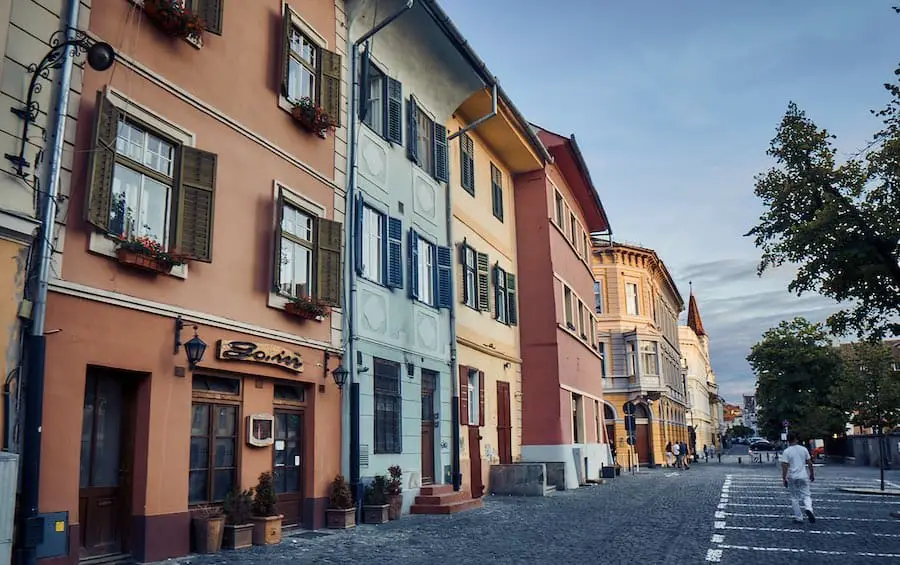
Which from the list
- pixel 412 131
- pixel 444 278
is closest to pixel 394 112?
pixel 412 131

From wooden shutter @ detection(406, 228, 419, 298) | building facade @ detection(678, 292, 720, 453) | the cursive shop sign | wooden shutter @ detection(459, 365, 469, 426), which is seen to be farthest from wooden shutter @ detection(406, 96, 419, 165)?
building facade @ detection(678, 292, 720, 453)

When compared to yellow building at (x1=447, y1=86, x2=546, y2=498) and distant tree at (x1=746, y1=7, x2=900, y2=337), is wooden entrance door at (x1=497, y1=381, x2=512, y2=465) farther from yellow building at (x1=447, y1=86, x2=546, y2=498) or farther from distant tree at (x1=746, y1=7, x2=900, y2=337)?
distant tree at (x1=746, y1=7, x2=900, y2=337)

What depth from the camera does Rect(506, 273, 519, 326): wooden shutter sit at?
2402cm

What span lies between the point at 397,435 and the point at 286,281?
4729 mm

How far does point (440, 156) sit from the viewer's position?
63.7 ft

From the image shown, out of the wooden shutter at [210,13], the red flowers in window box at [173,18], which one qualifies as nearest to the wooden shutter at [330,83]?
the wooden shutter at [210,13]

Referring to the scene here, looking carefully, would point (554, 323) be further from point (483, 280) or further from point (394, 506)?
point (394, 506)

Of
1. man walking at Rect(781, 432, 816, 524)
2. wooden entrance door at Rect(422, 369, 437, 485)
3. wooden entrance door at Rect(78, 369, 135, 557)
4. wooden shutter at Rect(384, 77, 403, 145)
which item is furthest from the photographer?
wooden entrance door at Rect(422, 369, 437, 485)

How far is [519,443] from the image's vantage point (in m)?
23.9

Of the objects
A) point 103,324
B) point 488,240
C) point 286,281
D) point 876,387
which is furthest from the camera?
point 876,387

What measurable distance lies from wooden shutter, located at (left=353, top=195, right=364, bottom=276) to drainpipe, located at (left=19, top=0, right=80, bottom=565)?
6.55 m

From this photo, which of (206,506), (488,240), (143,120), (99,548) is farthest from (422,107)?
(99,548)

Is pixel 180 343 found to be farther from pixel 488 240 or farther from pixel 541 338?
pixel 541 338

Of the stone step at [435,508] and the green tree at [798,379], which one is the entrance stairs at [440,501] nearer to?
the stone step at [435,508]
